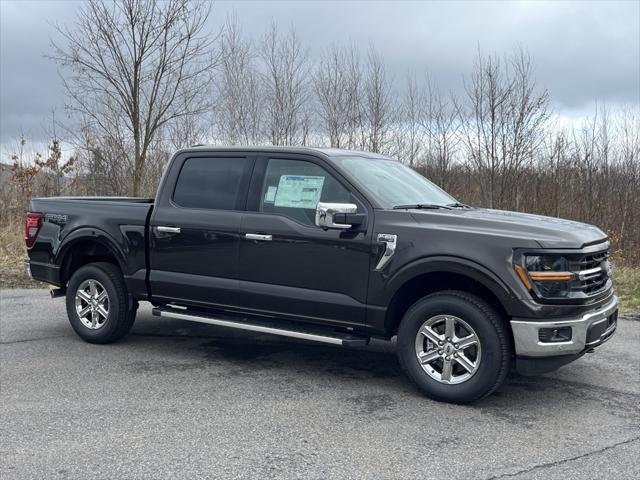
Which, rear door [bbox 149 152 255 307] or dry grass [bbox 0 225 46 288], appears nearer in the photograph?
rear door [bbox 149 152 255 307]

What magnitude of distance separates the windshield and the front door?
0.21 metres

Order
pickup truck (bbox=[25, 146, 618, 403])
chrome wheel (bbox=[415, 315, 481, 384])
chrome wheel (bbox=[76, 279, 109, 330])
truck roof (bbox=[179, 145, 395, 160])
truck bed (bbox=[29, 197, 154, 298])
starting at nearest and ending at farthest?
1. pickup truck (bbox=[25, 146, 618, 403])
2. chrome wheel (bbox=[415, 315, 481, 384])
3. truck roof (bbox=[179, 145, 395, 160])
4. truck bed (bbox=[29, 197, 154, 298])
5. chrome wheel (bbox=[76, 279, 109, 330])

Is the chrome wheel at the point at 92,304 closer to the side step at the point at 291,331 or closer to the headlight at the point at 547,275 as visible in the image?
the side step at the point at 291,331

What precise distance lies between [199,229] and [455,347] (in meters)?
2.52

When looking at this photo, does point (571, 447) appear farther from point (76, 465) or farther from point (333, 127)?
point (333, 127)

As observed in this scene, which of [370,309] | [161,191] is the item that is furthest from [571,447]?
[161,191]

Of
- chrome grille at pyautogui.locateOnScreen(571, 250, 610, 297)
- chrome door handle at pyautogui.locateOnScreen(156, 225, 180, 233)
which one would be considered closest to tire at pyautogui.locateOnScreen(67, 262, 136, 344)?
chrome door handle at pyautogui.locateOnScreen(156, 225, 180, 233)

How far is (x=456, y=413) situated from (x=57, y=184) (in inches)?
630

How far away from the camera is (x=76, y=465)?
3.65 meters

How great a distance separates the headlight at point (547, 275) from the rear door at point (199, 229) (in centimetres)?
245

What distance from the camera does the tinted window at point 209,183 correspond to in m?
5.91

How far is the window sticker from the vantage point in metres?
5.65

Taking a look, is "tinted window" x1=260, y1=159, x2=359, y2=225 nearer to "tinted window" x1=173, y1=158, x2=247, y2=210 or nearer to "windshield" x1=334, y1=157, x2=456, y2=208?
"windshield" x1=334, y1=157, x2=456, y2=208

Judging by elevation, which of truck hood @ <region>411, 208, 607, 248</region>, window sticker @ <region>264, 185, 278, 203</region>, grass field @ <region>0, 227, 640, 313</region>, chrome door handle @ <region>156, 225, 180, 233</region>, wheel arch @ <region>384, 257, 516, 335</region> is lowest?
grass field @ <region>0, 227, 640, 313</region>
